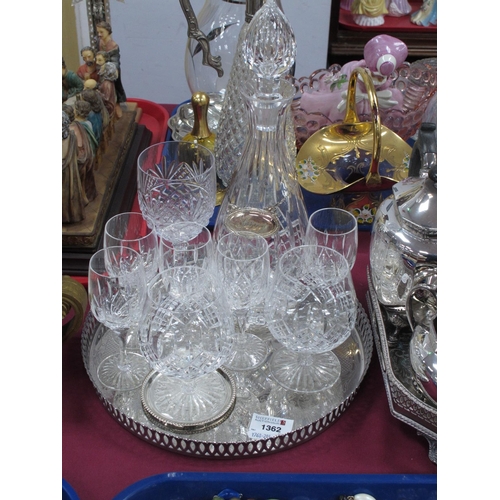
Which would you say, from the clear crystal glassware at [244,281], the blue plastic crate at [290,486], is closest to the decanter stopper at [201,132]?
the clear crystal glassware at [244,281]

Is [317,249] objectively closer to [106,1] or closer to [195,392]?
[195,392]

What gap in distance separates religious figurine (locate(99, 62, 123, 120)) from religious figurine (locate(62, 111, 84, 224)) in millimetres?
284

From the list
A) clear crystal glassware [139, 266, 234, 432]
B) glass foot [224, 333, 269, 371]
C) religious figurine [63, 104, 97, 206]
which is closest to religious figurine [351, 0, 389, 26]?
religious figurine [63, 104, 97, 206]

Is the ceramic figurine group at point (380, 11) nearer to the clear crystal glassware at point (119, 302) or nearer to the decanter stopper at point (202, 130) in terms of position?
the decanter stopper at point (202, 130)

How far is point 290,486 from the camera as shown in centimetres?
63

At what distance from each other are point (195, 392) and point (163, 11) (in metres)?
1.82

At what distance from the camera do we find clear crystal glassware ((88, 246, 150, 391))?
718 mm

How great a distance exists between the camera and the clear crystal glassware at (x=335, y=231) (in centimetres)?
81

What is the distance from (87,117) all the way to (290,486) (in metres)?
0.71

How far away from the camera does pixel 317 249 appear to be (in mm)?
762

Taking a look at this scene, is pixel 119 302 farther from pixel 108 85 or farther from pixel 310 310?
pixel 108 85

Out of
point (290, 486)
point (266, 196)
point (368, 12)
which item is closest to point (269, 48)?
point (266, 196)

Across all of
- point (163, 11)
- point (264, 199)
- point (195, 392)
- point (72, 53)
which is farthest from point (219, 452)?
point (163, 11)

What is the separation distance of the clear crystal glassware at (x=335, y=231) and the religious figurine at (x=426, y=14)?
4.89 feet
